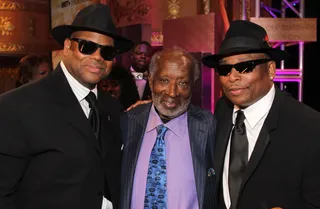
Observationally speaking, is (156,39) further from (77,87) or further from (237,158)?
(237,158)

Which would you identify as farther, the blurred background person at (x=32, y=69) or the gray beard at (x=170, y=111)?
the blurred background person at (x=32, y=69)

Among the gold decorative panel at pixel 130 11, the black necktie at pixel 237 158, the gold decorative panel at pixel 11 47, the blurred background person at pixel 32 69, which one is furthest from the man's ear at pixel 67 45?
the gold decorative panel at pixel 11 47

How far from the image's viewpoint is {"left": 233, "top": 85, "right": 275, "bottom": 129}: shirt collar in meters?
2.60

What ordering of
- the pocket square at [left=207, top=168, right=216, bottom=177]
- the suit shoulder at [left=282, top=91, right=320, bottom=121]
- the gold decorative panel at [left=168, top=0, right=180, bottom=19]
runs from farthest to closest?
1. the gold decorative panel at [left=168, top=0, right=180, bottom=19]
2. the pocket square at [left=207, top=168, right=216, bottom=177]
3. the suit shoulder at [left=282, top=91, right=320, bottom=121]

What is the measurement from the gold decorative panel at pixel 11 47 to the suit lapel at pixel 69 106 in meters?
6.79

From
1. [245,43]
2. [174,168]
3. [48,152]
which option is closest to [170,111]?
[174,168]

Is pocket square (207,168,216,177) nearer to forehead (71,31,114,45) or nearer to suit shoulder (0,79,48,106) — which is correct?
forehead (71,31,114,45)

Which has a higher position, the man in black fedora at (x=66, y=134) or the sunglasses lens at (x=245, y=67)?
the sunglasses lens at (x=245, y=67)

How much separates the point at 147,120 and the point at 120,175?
45cm

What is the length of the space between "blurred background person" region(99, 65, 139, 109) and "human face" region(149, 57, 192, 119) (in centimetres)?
199

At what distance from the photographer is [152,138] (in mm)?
3016

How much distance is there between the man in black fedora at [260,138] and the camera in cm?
232

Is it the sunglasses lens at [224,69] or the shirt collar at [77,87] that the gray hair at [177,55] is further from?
the shirt collar at [77,87]

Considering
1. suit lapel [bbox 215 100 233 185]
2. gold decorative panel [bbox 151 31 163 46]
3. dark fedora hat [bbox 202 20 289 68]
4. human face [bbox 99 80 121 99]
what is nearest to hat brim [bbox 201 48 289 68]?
dark fedora hat [bbox 202 20 289 68]
